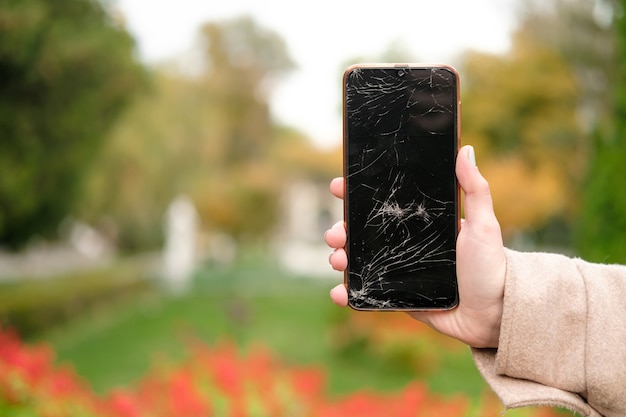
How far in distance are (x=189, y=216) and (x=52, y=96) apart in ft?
49.0

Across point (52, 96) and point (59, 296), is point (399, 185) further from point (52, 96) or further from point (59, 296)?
point (59, 296)

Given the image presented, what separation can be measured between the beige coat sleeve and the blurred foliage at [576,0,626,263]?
3.86m

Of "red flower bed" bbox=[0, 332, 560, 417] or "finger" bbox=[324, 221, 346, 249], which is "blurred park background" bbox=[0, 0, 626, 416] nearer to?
"red flower bed" bbox=[0, 332, 560, 417]

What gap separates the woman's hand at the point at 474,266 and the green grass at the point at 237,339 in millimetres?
7569

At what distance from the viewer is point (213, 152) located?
2444 cm

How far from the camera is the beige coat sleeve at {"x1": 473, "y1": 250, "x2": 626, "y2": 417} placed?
1460 mm

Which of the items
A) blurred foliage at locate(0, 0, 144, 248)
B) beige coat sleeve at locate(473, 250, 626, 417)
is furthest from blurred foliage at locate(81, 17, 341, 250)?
beige coat sleeve at locate(473, 250, 626, 417)

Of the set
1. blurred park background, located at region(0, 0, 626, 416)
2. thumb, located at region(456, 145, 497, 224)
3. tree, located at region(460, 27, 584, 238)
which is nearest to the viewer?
thumb, located at region(456, 145, 497, 224)

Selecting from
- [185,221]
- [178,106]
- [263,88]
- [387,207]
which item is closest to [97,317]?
[178,106]

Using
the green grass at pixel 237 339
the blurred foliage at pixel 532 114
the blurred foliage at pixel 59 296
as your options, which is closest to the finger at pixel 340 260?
the green grass at pixel 237 339

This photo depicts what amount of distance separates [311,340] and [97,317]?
5750 mm

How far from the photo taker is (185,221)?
905 inches

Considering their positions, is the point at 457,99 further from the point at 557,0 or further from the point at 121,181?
the point at 121,181

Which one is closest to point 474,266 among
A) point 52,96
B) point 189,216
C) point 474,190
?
point 474,190
